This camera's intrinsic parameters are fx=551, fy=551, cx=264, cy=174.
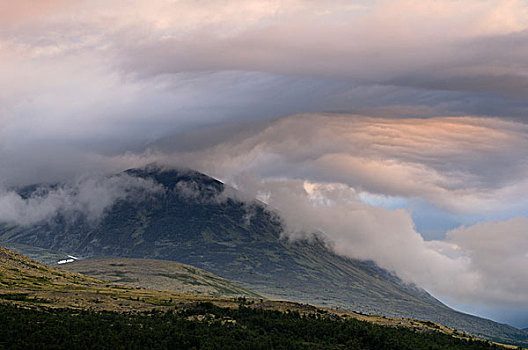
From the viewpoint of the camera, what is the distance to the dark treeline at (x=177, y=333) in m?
139

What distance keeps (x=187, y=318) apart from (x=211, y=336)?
1215 inches

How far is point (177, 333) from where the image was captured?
516 ft

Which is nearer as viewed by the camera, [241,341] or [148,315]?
[241,341]

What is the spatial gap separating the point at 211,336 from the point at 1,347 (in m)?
57.0

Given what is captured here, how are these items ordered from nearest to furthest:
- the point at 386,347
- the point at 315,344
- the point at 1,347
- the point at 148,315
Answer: the point at 1,347
the point at 315,344
the point at 386,347
the point at 148,315

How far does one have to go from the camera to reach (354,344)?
17788cm

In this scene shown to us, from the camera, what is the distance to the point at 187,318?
624 feet

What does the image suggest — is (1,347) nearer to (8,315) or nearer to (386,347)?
(8,315)

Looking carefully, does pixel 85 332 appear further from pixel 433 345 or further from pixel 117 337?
pixel 433 345

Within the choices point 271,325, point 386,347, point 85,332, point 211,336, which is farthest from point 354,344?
point 85,332

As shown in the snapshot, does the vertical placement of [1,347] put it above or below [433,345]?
below

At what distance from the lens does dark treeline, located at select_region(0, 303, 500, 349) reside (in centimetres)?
13900

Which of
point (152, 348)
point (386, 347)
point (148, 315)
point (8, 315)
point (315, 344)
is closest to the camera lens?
point (152, 348)

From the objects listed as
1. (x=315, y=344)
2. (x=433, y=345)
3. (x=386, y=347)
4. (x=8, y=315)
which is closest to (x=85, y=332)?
(x=8, y=315)
